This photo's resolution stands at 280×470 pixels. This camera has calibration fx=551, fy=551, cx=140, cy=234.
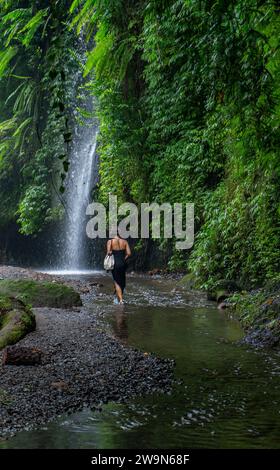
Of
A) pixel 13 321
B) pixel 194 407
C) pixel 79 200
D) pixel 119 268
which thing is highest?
pixel 79 200

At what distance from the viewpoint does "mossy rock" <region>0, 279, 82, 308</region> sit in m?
10.1

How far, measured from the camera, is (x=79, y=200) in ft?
75.9

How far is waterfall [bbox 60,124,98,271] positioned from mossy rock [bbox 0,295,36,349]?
48.8 ft

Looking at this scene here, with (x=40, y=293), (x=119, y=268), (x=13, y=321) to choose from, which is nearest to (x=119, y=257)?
(x=119, y=268)

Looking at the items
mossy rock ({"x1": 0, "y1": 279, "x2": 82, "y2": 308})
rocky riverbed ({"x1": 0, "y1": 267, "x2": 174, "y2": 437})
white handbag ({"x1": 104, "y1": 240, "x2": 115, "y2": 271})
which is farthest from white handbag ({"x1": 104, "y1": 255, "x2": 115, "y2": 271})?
A: rocky riverbed ({"x1": 0, "y1": 267, "x2": 174, "y2": 437})

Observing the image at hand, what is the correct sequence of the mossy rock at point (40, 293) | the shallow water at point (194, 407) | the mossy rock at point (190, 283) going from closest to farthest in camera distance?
the shallow water at point (194, 407) → the mossy rock at point (40, 293) → the mossy rock at point (190, 283)

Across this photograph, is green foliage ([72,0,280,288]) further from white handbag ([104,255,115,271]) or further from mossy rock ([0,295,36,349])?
mossy rock ([0,295,36,349])

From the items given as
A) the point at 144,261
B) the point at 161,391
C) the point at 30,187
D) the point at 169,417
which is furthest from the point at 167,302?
the point at 30,187

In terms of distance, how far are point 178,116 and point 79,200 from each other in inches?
306

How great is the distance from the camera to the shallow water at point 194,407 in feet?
13.0

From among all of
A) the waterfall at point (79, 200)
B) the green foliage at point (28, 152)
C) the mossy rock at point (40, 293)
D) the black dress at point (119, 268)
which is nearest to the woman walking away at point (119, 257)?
the black dress at point (119, 268)

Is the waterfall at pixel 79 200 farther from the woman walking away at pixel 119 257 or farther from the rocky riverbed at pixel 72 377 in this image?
the rocky riverbed at pixel 72 377

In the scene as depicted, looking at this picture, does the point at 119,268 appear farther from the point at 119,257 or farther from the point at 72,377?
the point at 72,377

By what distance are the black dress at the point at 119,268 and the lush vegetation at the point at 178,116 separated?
219cm
